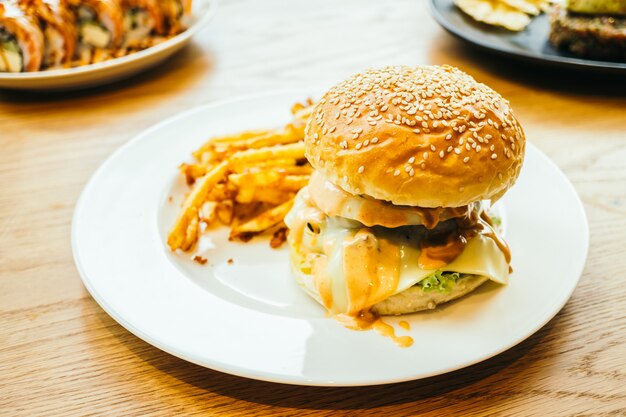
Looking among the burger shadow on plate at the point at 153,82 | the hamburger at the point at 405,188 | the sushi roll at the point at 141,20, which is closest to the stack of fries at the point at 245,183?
the hamburger at the point at 405,188

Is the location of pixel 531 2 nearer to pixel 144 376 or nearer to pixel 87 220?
pixel 87 220

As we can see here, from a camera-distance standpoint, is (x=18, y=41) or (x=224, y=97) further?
(x=224, y=97)

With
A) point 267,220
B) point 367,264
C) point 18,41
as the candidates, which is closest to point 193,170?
point 267,220

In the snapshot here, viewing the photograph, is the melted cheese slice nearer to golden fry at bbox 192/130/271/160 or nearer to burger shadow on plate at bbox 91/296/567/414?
burger shadow on plate at bbox 91/296/567/414

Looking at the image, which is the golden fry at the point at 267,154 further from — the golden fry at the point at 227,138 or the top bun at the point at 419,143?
the top bun at the point at 419,143

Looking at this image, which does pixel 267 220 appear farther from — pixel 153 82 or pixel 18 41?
pixel 18 41

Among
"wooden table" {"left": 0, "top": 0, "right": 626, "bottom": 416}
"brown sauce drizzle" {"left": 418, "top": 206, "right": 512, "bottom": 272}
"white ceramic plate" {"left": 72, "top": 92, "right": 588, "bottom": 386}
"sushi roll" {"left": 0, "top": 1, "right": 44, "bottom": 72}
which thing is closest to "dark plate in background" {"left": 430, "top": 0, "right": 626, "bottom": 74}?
"wooden table" {"left": 0, "top": 0, "right": 626, "bottom": 416}

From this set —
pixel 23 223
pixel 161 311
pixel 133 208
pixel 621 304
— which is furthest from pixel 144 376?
pixel 621 304
